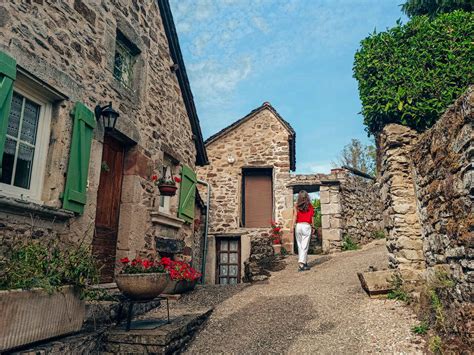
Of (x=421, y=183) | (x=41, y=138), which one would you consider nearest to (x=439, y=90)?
(x=421, y=183)

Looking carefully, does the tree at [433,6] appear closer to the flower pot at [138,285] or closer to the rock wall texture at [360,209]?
the rock wall texture at [360,209]

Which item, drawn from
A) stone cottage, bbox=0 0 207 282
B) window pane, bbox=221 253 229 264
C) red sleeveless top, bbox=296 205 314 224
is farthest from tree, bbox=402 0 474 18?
window pane, bbox=221 253 229 264

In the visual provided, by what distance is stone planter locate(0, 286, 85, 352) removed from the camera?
8.19 feet

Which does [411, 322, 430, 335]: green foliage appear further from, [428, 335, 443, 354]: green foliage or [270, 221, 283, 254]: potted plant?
[270, 221, 283, 254]: potted plant

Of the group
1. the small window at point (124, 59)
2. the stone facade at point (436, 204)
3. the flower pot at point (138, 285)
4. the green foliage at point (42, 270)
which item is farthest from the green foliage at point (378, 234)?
the green foliage at point (42, 270)

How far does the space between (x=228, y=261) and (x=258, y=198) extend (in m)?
2.48

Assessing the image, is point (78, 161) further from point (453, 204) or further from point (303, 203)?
point (303, 203)

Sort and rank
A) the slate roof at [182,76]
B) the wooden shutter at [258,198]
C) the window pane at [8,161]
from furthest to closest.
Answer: the wooden shutter at [258,198] → the slate roof at [182,76] → the window pane at [8,161]

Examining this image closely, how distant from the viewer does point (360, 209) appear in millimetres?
12562

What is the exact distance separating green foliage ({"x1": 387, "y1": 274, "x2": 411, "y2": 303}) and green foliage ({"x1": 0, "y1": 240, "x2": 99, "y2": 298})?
12.0ft

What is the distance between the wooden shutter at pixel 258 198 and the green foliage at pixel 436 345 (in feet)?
30.9

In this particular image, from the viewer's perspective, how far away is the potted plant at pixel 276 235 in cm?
1132

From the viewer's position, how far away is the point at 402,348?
3480mm

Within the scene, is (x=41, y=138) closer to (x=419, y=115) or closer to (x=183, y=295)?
(x=183, y=295)
